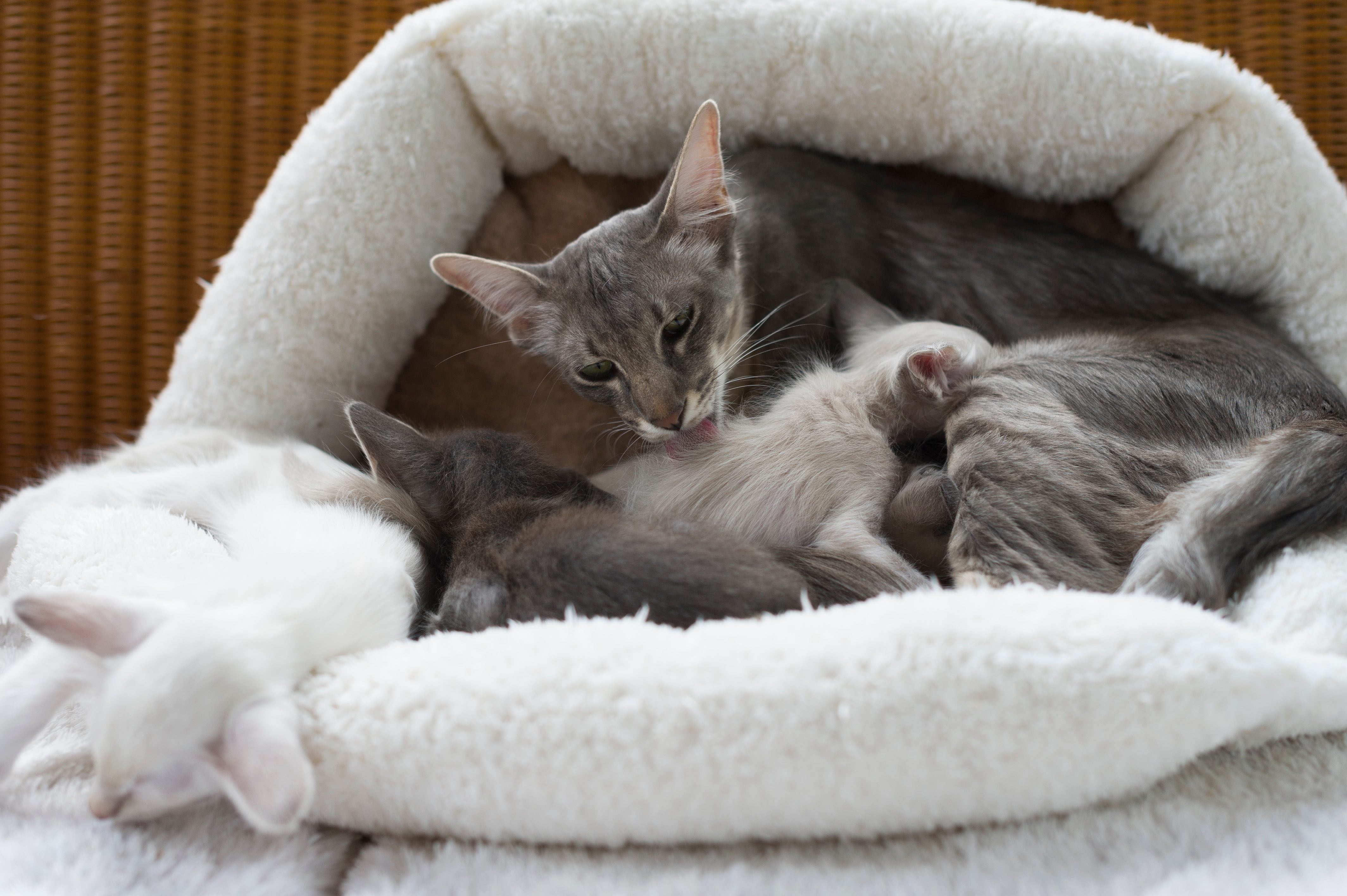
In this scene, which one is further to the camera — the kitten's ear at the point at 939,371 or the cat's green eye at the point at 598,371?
the cat's green eye at the point at 598,371

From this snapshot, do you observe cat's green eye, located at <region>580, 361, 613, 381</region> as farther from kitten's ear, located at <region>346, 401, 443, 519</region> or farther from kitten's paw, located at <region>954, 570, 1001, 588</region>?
kitten's paw, located at <region>954, 570, 1001, 588</region>

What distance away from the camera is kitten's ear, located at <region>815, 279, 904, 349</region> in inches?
62.7

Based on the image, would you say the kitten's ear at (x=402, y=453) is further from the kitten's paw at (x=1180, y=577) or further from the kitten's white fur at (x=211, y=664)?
the kitten's paw at (x=1180, y=577)

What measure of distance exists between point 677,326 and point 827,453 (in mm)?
339

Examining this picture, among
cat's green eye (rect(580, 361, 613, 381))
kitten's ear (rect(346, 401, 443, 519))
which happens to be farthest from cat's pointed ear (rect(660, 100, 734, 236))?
kitten's ear (rect(346, 401, 443, 519))

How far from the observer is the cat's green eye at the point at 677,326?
1529mm

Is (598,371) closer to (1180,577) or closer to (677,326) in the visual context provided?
(677,326)

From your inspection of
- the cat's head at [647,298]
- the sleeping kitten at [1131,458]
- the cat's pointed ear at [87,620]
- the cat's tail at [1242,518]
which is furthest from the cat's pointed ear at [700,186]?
the cat's pointed ear at [87,620]

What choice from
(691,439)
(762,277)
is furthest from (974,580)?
(762,277)

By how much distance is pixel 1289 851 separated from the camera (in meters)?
0.95

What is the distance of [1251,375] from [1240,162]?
1.37ft

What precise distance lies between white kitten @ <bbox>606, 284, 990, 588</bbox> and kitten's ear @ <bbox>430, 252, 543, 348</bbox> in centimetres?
33

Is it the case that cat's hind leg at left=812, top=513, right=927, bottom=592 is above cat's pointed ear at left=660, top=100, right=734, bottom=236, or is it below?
below

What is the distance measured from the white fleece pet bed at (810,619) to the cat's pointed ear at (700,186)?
0.26 meters
